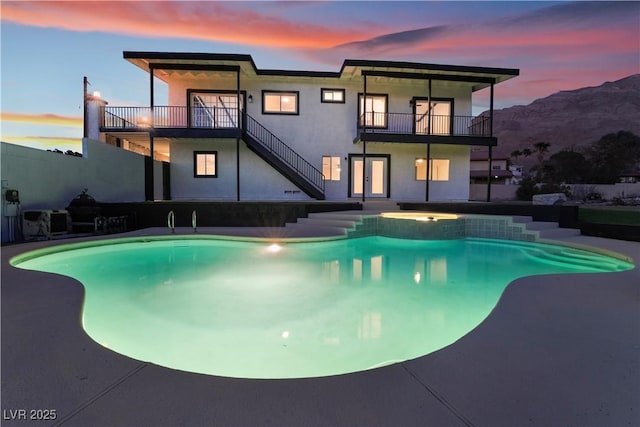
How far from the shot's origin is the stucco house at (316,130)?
44.7 ft

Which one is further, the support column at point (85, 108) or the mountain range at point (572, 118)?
the mountain range at point (572, 118)

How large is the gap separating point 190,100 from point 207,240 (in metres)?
7.88

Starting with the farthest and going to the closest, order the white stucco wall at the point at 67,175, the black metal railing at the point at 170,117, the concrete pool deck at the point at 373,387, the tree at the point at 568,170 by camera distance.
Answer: the tree at the point at 568,170
the black metal railing at the point at 170,117
the white stucco wall at the point at 67,175
the concrete pool deck at the point at 373,387

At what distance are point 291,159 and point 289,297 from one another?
33.9ft

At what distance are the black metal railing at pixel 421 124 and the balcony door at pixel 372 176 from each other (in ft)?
4.33

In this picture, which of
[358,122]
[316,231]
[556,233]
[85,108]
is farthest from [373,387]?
[85,108]

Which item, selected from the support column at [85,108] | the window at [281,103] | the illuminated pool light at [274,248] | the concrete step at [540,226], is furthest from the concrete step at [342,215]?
the support column at [85,108]

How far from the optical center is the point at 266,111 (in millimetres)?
14414

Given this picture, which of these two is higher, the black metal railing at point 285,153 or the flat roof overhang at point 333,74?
the flat roof overhang at point 333,74

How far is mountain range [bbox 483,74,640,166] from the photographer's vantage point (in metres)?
72.3

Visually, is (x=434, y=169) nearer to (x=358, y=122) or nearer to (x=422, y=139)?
(x=422, y=139)

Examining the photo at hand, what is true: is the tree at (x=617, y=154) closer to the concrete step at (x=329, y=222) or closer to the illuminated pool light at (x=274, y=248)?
the concrete step at (x=329, y=222)

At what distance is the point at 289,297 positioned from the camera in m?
4.92

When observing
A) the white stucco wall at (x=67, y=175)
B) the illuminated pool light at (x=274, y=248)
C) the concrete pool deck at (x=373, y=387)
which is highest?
the white stucco wall at (x=67, y=175)
